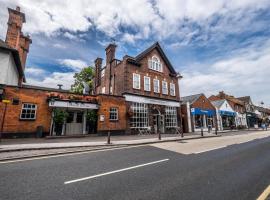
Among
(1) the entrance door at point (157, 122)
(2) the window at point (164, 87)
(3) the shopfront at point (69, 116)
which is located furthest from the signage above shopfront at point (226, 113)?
(3) the shopfront at point (69, 116)

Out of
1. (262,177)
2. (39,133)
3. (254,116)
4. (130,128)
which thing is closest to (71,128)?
(39,133)

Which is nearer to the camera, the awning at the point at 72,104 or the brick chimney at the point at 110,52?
the awning at the point at 72,104

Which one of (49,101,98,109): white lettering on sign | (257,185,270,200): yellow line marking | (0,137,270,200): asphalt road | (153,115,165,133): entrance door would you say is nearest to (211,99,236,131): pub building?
(153,115,165,133): entrance door

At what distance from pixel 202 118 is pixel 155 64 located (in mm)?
14160

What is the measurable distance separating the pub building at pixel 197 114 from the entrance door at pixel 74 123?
609 inches

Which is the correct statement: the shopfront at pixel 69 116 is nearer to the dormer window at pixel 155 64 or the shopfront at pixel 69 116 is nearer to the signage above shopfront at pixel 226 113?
the dormer window at pixel 155 64

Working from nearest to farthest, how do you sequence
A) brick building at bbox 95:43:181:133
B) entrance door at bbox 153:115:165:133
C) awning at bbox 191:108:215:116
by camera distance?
brick building at bbox 95:43:181:133, entrance door at bbox 153:115:165:133, awning at bbox 191:108:215:116

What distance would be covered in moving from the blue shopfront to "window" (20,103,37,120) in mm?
22810

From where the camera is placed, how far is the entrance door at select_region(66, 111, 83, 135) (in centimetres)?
1652

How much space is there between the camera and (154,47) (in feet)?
78.8

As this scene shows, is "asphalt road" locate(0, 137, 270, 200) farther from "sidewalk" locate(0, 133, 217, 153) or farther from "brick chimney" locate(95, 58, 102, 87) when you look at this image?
"brick chimney" locate(95, 58, 102, 87)

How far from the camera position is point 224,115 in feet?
119

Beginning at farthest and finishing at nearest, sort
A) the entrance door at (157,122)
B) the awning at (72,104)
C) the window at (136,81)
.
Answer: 1. the entrance door at (157,122)
2. the window at (136,81)
3. the awning at (72,104)

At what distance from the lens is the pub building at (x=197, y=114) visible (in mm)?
26406
